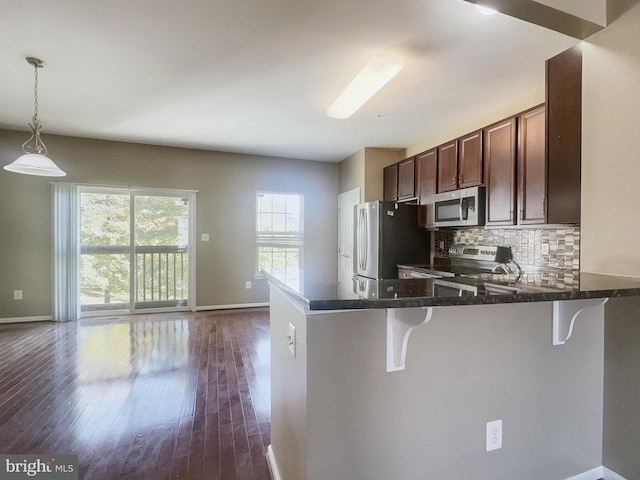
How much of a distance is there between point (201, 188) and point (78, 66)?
253cm

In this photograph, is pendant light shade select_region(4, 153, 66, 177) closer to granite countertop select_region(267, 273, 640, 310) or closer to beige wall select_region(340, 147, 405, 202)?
granite countertop select_region(267, 273, 640, 310)

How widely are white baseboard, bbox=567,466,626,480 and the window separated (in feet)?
13.7

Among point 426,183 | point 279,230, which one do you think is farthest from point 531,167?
point 279,230

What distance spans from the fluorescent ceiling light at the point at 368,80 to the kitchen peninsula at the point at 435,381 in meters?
1.70

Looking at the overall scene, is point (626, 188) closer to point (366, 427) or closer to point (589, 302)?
point (589, 302)

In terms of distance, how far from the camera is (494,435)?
1.32 meters

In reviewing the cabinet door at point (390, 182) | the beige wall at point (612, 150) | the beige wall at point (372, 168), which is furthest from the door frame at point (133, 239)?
the beige wall at point (612, 150)

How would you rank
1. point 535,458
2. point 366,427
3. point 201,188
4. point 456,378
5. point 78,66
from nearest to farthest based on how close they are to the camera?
1. point 366,427
2. point 456,378
3. point 535,458
4. point 78,66
5. point 201,188

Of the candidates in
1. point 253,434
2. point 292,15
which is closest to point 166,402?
point 253,434

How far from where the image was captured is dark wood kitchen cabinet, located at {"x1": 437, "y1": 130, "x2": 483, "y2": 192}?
3.03 meters

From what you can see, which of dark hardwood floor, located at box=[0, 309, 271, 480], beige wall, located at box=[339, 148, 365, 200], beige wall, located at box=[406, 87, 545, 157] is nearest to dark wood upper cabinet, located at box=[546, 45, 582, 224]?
beige wall, located at box=[406, 87, 545, 157]

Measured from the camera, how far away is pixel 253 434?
1.92 meters

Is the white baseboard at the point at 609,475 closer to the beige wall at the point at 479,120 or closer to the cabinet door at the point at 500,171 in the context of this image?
the cabinet door at the point at 500,171

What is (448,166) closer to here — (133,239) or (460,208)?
(460,208)
